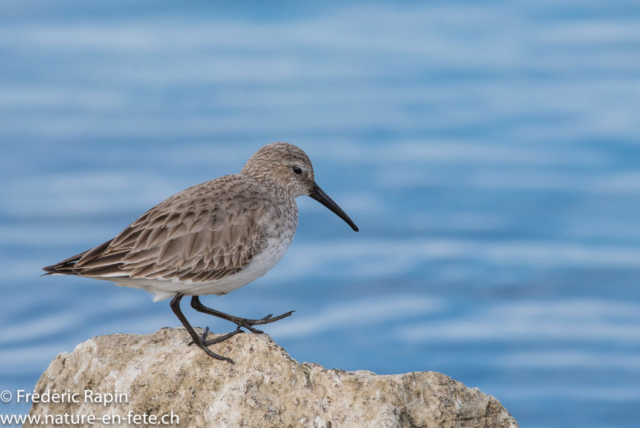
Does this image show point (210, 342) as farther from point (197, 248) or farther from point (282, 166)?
point (282, 166)

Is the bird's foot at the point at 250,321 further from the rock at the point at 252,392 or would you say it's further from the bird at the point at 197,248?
the rock at the point at 252,392

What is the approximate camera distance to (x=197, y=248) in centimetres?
668

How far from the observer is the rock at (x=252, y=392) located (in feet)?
18.0

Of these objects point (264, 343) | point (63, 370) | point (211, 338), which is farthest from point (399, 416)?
point (63, 370)

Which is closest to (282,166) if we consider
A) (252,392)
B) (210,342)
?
(210,342)

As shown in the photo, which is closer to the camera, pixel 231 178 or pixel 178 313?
pixel 178 313

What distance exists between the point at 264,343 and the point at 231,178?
212cm

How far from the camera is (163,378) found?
19.2 feet

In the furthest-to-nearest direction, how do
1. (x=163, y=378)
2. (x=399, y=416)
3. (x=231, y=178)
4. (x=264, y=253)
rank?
(x=231, y=178) < (x=264, y=253) < (x=163, y=378) < (x=399, y=416)

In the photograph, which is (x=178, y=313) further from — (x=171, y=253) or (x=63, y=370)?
(x=63, y=370)

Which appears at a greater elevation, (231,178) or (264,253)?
(231,178)

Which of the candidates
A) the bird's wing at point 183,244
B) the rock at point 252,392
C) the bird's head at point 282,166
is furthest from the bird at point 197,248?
the bird's head at point 282,166

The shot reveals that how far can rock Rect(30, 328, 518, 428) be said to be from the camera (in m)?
5.49

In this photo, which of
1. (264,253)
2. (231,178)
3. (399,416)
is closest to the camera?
(399,416)
